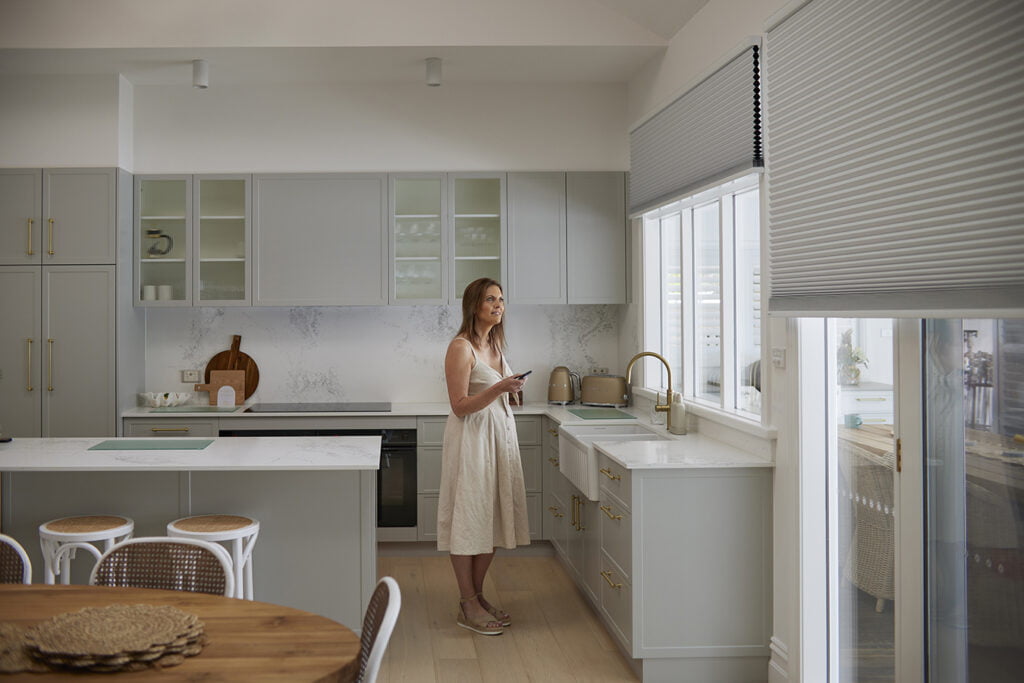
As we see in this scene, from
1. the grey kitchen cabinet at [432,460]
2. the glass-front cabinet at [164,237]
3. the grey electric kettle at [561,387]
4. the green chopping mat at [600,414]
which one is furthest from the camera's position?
the grey electric kettle at [561,387]

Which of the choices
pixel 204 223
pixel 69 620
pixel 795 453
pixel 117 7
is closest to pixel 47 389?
pixel 204 223

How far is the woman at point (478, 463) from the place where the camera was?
12.2 ft

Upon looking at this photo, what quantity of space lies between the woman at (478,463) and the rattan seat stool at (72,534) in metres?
1.33

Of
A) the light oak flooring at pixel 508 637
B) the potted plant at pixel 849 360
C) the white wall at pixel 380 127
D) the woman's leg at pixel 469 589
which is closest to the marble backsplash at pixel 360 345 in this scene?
the white wall at pixel 380 127

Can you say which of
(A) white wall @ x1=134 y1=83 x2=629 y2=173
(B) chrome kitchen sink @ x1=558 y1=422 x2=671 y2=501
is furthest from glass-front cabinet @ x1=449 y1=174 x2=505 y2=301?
(B) chrome kitchen sink @ x1=558 y1=422 x2=671 y2=501

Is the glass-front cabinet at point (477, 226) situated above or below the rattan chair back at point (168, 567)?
above

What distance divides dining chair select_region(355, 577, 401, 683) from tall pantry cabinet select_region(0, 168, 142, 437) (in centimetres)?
381

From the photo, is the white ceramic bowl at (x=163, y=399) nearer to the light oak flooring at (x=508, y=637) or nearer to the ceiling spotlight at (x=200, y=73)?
the light oak flooring at (x=508, y=637)

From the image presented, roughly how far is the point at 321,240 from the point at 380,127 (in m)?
0.82

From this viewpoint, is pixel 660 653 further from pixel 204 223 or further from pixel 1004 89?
pixel 204 223

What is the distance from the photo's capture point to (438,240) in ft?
17.4

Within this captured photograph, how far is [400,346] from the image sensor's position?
5.64 metres

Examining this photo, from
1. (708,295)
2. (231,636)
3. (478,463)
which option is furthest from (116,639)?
(708,295)

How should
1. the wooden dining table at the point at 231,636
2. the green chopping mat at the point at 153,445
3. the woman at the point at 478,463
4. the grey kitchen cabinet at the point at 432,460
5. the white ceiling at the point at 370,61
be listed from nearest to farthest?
the wooden dining table at the point at 231,636 → the green chopping mat at the point at 153,445 → the woman at the point at 478,463 → the white ceiling at the point at 370,61 → the grey kitchen cabinet at the point at 432,460
